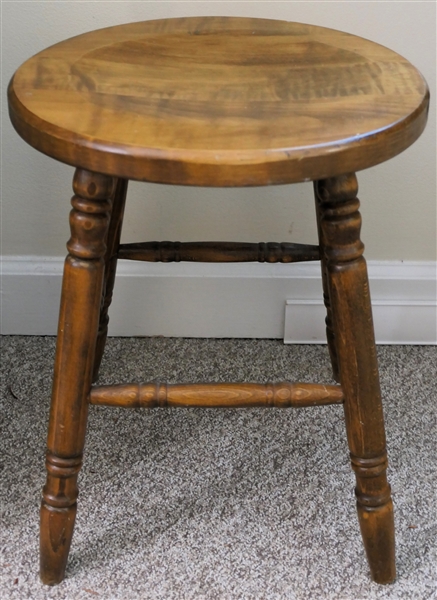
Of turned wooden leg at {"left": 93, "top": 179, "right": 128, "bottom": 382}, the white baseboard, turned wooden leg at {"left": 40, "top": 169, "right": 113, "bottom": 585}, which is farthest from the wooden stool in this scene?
the white baseboard

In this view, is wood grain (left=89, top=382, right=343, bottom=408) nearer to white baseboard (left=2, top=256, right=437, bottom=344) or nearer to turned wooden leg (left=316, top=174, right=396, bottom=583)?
turned wooden leg (left=316, top=174, right=396, bottom=583)

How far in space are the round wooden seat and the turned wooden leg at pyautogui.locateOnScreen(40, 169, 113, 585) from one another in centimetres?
6

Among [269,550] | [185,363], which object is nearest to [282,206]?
[185,363]

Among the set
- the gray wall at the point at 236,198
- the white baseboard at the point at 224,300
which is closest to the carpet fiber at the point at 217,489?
the white baseboard at the point at 224,300

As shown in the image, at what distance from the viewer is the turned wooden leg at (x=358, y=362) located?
24.2 inches

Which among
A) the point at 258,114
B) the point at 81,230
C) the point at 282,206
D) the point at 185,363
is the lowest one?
the point at 185,363

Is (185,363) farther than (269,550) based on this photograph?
Yes

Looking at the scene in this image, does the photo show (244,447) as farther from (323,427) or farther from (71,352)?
(71,352)

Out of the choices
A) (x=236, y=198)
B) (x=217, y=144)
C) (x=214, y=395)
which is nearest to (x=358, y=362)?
(x=214, y=395)

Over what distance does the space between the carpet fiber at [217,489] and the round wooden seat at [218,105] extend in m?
0.44

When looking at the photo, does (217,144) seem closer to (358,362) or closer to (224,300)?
(358,362)

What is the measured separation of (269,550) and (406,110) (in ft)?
1.59

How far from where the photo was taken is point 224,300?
112cm

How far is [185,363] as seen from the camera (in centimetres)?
108
